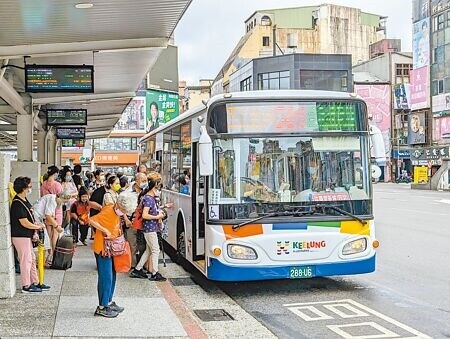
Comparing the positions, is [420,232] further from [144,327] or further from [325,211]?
[144,327]

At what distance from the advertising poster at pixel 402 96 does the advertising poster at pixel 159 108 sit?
26.6 m

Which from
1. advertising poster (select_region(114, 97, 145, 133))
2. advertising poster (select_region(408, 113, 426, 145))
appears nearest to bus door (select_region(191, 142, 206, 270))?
advertising poster (select_region(114, 97, 145, 133))

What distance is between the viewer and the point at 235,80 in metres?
78.9

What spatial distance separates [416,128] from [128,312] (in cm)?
6985

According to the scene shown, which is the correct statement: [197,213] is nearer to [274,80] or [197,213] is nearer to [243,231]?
[243,231]

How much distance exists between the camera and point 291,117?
9625 millimetres

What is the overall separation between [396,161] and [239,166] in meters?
73.5

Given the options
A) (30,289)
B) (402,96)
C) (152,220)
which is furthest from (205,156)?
(402,96)

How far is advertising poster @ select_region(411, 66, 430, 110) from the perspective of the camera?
2719 inches

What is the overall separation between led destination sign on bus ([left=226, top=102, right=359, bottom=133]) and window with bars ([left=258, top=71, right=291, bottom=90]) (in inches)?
2313

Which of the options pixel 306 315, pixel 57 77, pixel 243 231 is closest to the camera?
pixel 306 315

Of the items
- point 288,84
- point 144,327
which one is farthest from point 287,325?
point 288,84

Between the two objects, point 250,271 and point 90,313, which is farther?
point 250,271

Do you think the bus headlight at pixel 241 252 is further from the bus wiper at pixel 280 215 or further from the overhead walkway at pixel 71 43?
the overhead walkway at pixel 71 43
